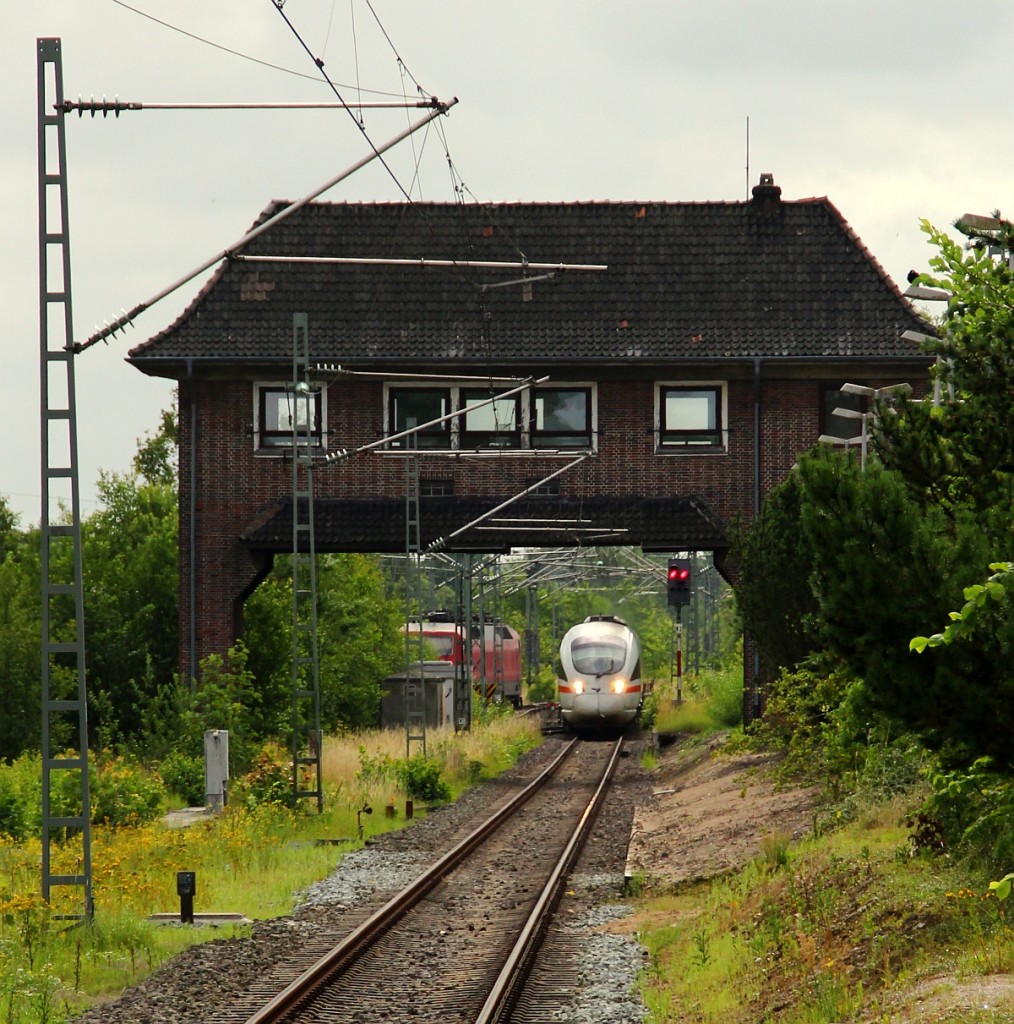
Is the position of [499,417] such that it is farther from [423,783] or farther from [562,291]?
[423,783]

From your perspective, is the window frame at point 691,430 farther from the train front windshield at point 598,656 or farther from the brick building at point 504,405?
the train front windshield at point 598,656

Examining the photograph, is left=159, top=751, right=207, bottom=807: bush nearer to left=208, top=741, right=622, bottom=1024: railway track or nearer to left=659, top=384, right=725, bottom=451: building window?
left=208, top=741, right=622, bottom=1024: railway track

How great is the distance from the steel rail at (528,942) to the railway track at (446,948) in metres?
0.02

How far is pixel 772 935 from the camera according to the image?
13.0 metres

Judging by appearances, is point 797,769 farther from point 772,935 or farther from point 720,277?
point 720,277

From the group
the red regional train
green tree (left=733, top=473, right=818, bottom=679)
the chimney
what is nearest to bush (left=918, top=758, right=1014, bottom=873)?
green tree (left=733, top=473, right=818, bottom=679)

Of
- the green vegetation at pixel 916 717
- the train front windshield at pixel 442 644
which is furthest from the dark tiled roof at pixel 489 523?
the train front windshield at pixel 442 644

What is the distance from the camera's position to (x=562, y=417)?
32500mm

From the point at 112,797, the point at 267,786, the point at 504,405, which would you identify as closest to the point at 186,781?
the point at 267,786

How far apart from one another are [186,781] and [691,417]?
473 inches

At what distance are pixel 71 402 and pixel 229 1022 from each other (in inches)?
210

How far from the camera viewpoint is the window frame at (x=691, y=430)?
32.4 m

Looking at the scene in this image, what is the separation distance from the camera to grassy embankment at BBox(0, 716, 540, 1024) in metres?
12.6

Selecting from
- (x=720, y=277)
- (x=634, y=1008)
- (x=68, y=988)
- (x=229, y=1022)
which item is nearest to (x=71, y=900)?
(x=68, y=988)
